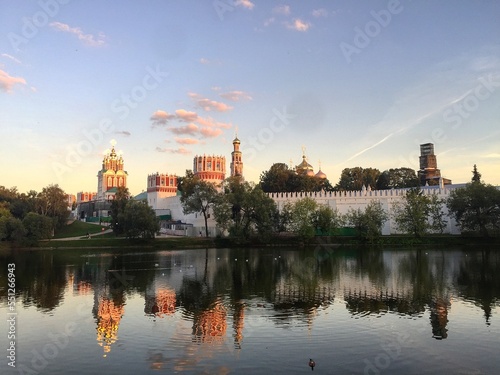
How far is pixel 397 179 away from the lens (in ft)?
277

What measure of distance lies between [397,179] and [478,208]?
120ft

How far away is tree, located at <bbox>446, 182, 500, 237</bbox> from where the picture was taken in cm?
4772

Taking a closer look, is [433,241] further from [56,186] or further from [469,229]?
[56,186]

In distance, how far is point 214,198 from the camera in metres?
54.9

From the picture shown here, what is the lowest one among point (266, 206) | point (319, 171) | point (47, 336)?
point (47, 336)

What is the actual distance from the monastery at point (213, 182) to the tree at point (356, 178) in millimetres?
5284

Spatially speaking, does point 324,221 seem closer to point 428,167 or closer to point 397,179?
point 397,179

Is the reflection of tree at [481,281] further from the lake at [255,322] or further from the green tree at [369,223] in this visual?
the green tree at [369,223]

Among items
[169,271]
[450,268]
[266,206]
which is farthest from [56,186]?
[450,268]

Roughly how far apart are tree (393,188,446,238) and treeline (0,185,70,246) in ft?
136

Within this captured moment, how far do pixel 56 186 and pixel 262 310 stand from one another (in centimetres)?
5620

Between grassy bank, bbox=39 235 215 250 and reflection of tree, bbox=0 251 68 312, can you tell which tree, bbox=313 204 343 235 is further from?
reflection of tree, bbox=0 251 68 312

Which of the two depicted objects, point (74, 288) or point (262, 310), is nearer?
point (262, 310)

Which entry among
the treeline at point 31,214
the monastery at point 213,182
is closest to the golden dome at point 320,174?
the monastery at point 213,182
